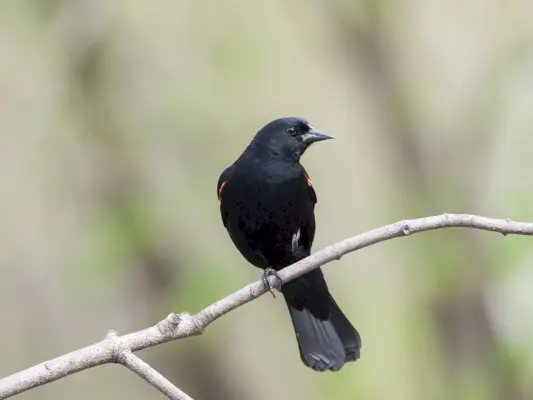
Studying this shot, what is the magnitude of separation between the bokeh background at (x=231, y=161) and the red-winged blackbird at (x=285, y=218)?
57.0 inches

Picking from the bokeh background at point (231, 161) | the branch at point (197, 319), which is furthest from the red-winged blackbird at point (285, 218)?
the bokeh background at point (231, 161)

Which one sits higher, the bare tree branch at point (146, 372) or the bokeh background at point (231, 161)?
the bokeh background at point (231, 161)

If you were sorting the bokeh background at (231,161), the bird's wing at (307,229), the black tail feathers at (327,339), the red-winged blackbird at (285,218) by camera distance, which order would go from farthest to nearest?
the bokeh background at (231,161) < the black tail feathers at (327,339) < the bird's wing at (307,229) < the red-winged blackbird at (285,218)

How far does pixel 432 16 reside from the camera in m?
5.89

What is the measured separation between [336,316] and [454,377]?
7.51ft

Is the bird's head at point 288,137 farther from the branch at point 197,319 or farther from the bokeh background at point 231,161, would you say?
the bokeh background at point 231,161

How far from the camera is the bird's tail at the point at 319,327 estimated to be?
11.3 ft

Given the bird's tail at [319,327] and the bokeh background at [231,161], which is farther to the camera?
the bokeh background at [231,161]

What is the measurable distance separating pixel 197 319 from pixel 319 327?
1.23 meters

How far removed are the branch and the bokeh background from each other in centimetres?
248

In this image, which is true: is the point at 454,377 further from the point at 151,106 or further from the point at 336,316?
the point at 151,106

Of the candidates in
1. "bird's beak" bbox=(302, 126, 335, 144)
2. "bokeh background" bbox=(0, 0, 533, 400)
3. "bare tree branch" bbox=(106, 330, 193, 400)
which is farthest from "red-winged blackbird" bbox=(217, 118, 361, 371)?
"bokeh background" bbox=(0, 0, 533, 400)

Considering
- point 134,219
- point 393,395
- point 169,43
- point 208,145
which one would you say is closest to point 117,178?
point 134,219

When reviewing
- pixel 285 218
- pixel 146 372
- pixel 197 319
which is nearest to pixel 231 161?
pixel 285 218
